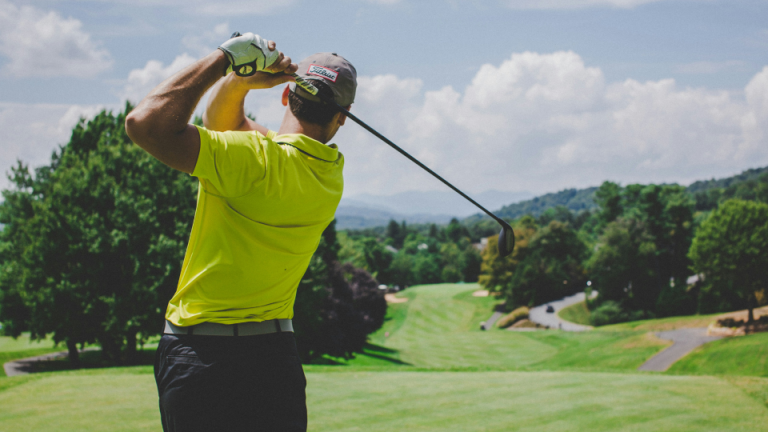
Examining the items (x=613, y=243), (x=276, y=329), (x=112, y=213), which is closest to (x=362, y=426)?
(x=276, y=329)

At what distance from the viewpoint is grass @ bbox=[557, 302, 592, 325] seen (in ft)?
202

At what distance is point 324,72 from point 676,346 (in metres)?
41.4

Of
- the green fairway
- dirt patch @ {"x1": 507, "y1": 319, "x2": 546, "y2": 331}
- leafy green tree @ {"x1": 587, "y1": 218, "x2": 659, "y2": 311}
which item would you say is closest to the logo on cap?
the green fairway

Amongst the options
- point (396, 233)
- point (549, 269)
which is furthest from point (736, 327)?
point (396, 233)

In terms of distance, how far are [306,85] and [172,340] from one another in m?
1.27

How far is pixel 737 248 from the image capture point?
40312 mm

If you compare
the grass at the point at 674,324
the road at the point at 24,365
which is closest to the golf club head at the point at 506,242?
the road at the point at 24,365

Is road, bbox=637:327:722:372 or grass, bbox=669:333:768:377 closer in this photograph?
grass, bbox=669:333:768:377

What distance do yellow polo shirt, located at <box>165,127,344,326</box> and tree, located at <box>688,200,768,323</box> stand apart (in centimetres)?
4688

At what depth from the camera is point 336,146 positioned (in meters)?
2.49

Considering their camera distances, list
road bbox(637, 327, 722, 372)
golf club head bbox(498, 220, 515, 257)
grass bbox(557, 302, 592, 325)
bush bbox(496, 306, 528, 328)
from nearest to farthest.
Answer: golf club head bbox(498, 220, 515, 257), road bbox(637, 327, 722, 372), grass bbox(557, 302, 592, 325), bush bbox(496, 306, 528, 328)

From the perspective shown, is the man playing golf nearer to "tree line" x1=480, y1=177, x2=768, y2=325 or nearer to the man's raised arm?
the man's raised arm

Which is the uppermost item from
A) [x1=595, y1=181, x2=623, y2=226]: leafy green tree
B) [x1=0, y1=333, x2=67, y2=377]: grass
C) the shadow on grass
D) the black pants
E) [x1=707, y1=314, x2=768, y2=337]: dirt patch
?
[x1=595, y1=181, x2=623, y2=226]: leafy green tree

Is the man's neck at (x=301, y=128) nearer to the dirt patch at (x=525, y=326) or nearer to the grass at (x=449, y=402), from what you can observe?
the grass at (x=449, y=402)
